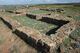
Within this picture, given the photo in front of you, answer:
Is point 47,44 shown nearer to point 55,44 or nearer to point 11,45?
point 55,44

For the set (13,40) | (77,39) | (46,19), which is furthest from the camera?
(46,19)

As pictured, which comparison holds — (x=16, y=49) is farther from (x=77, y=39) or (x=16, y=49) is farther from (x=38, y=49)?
(x=77, y=39)

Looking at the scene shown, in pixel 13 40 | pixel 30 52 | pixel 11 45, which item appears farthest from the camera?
pixel 13 40

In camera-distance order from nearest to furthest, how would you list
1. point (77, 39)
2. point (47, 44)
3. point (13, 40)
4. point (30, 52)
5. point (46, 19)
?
point (47, 44)
point (30, 52)
point (77, 39)
point (13, 40)
point (46, 19)

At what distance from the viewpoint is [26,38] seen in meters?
11.1

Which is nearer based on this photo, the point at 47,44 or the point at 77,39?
the point at 47,44

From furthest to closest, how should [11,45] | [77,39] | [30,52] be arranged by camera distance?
[11,45] → [77,39] → [30,52]

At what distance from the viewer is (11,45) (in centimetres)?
1082

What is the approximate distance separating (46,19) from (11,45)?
26.8 feet

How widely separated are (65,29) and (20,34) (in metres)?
3.49

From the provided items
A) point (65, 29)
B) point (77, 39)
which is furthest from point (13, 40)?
point (77, 39)

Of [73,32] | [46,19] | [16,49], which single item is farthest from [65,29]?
[46,19]

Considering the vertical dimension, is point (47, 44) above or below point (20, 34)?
above

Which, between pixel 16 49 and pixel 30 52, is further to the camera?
pixel 16 49
